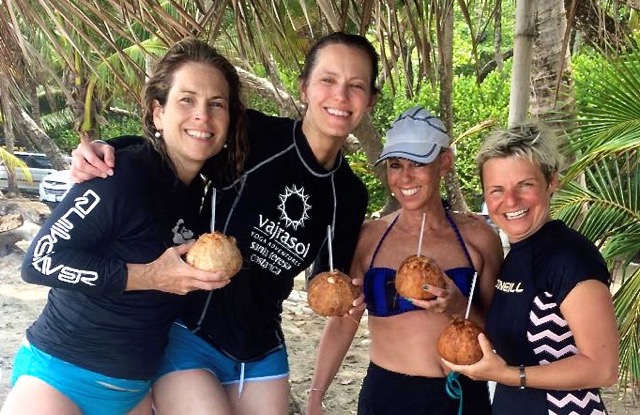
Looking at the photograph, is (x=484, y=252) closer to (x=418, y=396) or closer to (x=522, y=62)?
(x=418, y=396)

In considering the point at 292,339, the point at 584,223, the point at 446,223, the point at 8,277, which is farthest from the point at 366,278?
the point at 8,277

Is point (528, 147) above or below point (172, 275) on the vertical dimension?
above

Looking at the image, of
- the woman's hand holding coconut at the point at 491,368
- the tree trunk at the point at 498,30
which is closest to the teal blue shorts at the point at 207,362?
the woman's hand holding coconut at the point at 491,368

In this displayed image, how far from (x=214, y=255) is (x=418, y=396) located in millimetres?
918

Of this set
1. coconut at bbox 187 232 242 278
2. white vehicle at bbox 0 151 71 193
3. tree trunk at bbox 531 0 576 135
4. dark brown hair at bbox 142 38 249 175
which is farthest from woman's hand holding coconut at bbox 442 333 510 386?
white vehicle at bbox 0 151 71 193

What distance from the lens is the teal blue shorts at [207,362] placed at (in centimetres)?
223

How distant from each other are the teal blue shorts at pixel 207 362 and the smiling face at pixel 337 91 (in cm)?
82

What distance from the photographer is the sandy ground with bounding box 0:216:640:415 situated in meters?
5.88

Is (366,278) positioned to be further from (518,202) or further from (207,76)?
(207,76)

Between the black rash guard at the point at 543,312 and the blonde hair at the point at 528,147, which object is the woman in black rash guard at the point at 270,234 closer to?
the blonde hair at the point at 528,147

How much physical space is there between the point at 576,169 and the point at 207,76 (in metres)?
1.96

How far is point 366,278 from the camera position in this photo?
242 centimetres

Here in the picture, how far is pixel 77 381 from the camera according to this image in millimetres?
1997

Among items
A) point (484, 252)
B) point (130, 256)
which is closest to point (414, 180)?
point (484, 252)
